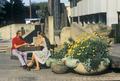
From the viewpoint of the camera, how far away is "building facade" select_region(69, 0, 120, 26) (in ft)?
162

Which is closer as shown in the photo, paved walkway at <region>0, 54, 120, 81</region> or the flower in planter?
paved walkway at <region>0, 54, 120, 81</region>

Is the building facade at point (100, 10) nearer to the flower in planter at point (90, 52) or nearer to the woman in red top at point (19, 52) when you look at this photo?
the woman in red top at point (19, 52)

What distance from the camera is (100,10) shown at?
5628 centimetres

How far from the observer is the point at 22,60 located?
17312 mm

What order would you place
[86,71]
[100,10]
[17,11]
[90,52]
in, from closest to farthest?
[86,71] < [90,52] < [100,10] < [17,11]

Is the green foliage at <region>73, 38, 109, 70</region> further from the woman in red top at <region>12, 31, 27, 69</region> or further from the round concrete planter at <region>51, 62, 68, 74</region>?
the woman in red top at <region>12, 31, 27, 69</region>

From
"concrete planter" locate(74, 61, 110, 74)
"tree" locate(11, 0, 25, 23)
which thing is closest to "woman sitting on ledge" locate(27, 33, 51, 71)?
"concrete planter" locate(74, 61, 110, 74)

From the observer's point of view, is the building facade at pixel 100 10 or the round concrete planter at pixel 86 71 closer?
the round concrete planter at pixel 86 71

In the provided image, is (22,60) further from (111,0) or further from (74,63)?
(111,0)

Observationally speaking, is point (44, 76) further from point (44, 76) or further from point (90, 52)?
point (90, 52)

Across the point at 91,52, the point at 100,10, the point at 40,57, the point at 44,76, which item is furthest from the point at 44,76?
the point at 100,10

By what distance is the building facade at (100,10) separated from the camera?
162ft

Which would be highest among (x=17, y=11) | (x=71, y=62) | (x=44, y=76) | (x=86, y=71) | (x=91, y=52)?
(x=91, y=52)

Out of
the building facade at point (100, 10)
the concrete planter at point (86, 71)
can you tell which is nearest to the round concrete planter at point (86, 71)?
the concrete planter at point (86, 71)
